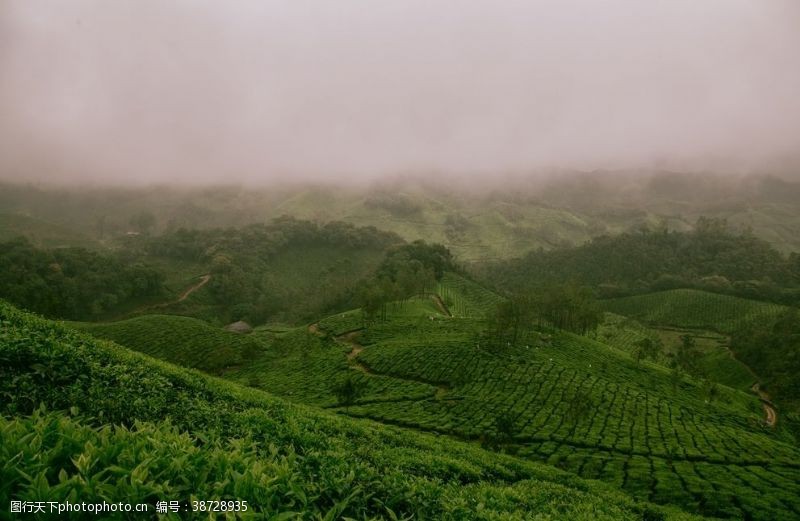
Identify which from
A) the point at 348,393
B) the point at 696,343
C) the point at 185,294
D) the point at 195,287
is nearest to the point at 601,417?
the point at 348,393

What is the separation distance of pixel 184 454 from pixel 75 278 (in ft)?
467

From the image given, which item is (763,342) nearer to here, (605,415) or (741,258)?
(605,415)

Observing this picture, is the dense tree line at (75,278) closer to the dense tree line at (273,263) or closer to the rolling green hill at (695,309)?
the dense tree line at (273,263)

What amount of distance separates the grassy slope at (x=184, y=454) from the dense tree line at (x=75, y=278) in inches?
4427

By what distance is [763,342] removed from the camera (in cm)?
10356

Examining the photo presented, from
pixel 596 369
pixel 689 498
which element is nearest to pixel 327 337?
pixel 596 369

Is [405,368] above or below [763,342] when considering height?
above

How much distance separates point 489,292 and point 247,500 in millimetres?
138018

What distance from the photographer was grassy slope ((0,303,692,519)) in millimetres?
4625

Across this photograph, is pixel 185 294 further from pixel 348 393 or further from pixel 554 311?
pixel 554 311

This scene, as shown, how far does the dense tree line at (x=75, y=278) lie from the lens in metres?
108

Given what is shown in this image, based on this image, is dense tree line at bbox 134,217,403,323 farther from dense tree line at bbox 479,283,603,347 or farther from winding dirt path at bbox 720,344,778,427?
winding dirt path at bbox 720,344,778,427

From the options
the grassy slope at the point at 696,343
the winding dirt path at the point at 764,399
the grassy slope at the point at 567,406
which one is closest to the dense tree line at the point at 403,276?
the grassy slope at the point at 567,406

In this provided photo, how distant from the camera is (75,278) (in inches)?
4611
